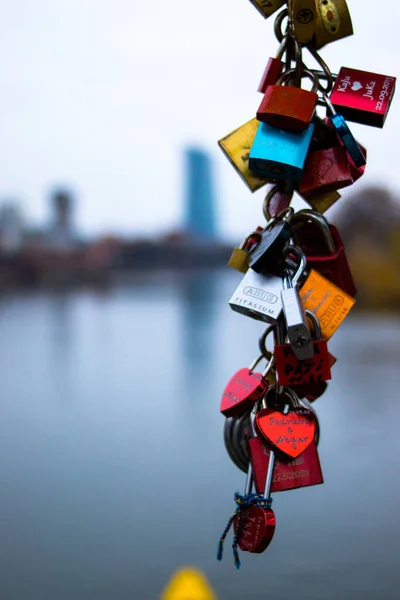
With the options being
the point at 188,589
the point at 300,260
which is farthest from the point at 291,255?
the point at 188,589

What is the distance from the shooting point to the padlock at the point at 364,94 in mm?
405

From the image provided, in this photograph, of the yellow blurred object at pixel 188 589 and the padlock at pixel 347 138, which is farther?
the padlock at pixel 347 138

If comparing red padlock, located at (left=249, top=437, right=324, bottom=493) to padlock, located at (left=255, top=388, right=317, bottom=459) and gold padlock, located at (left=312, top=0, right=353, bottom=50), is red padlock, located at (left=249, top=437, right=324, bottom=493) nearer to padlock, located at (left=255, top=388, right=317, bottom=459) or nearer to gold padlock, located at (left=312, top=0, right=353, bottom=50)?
padlock, located at (left=255, top=388, right=317, bottom=459)

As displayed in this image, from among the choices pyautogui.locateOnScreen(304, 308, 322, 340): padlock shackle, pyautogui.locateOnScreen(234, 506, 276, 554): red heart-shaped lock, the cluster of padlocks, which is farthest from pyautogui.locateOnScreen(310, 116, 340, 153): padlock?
pyautogui.locateOnScreen(234, 506, 276, 554): red heart-shaped lock

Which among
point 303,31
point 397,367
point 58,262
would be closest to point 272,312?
point 303,31

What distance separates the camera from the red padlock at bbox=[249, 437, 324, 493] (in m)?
0.38

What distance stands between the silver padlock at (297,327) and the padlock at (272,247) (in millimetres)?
34

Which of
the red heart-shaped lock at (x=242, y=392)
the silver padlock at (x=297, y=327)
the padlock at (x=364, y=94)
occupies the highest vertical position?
the padlock at (x=364, y=94)

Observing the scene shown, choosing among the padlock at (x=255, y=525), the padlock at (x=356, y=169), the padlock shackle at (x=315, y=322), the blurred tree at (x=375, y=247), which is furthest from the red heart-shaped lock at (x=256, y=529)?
the blurred tree at (x=375, y=247)

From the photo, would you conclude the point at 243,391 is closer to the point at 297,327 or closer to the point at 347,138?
the point at 297,327

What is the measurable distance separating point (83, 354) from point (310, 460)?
4.04 meters

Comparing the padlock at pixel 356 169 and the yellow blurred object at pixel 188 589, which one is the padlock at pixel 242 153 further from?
the yellow blurred object at pixel 188 589

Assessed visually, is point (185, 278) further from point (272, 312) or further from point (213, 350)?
point (272, 312)

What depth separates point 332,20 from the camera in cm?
40
